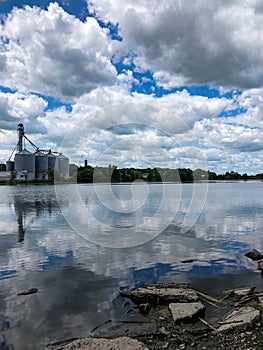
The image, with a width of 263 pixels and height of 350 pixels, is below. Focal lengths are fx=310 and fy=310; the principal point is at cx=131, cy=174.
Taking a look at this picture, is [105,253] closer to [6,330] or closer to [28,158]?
[6,330]

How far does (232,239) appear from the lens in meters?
24.8

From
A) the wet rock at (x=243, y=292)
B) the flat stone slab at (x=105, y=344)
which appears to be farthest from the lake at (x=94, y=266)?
the flat stone slab at (x=105, y=344)

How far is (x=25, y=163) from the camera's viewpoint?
176375 mm

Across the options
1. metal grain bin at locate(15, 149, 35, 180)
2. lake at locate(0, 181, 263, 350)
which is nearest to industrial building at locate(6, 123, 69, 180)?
metal grain bin at locate(15, 149, 35, 180)

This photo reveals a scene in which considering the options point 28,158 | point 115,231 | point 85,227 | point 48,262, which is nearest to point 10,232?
point 85,227

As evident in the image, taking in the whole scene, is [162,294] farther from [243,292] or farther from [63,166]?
[63,166]

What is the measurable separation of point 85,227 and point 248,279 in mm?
18806

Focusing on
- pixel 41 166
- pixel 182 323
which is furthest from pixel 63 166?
pixel 182 323

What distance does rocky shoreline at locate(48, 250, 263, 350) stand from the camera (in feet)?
28.6

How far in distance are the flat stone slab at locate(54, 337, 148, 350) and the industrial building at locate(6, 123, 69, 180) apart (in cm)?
17252

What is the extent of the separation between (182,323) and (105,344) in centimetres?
281

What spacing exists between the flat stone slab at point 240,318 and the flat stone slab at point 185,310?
3.21ft

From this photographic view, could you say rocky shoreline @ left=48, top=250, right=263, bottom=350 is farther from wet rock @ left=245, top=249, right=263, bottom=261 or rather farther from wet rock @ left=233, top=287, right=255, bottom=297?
wet rock @ left=245, top=249, right=263, bottom=261

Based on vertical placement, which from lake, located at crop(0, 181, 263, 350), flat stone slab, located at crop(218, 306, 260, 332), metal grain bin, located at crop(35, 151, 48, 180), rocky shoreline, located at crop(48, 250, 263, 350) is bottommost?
lake, located at crop(0, 181, 263, 350)
